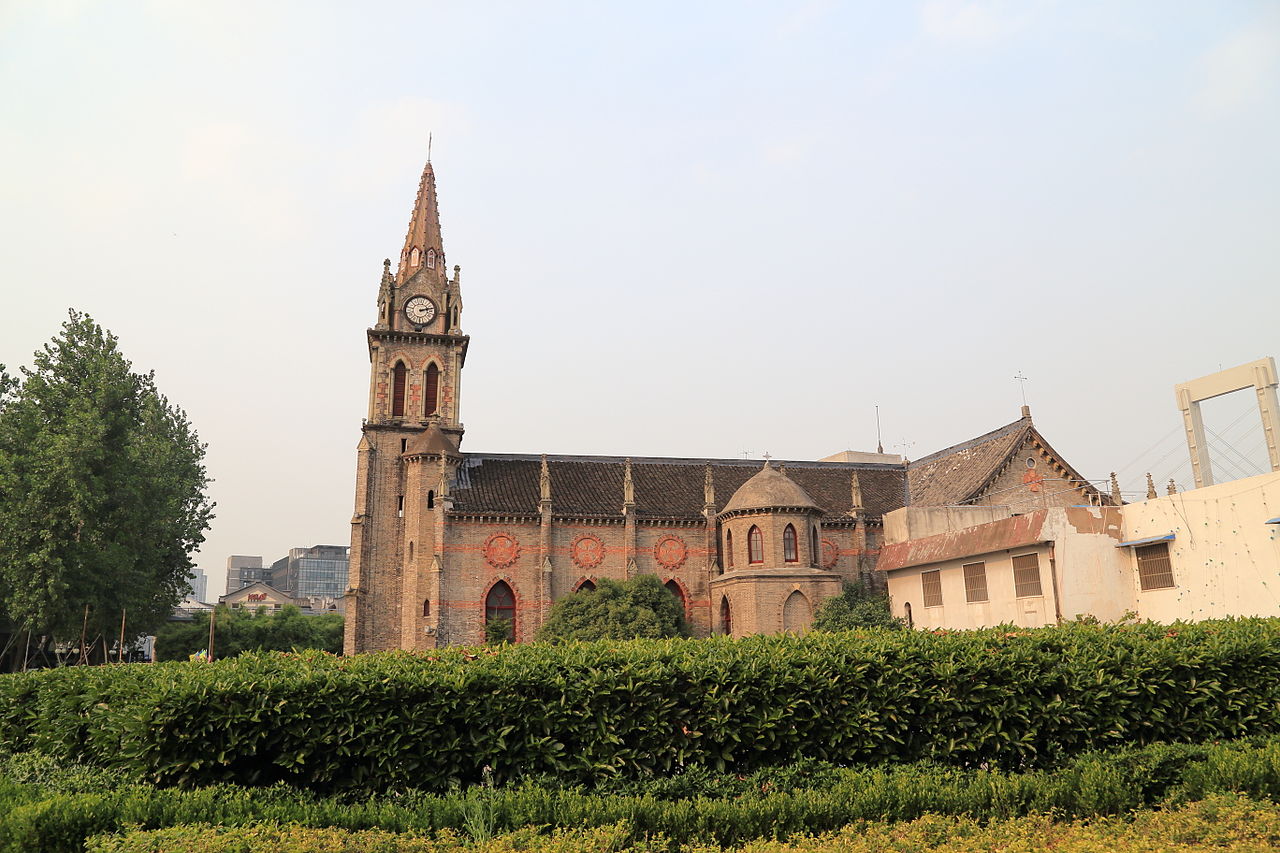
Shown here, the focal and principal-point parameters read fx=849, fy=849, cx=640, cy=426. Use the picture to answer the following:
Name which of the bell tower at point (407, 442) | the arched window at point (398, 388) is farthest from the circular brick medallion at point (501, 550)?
the arched window at point (398, 388)

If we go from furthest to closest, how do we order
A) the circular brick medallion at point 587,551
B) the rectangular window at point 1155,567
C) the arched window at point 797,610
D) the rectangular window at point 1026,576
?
1. the circular brick medallion at point 587,551
2. the arched window at point 797,610
3. the rectangular window at point 1026,576
4. the rectangular window at point 1155,567

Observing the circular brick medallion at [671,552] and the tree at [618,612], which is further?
the circular brick medallion at [671,552]

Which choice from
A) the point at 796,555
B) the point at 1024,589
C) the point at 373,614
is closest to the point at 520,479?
the point at 373,614

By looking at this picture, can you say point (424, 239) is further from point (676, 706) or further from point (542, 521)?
point (676, 706)

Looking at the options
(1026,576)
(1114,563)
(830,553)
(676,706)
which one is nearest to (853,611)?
(830,553)

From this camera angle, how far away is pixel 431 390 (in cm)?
5072

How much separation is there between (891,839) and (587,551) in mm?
38297

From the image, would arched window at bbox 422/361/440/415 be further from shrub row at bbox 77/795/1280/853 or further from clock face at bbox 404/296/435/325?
shrub row at bbox 77/795/1280/853

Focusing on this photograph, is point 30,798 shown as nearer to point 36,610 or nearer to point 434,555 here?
point 36,610

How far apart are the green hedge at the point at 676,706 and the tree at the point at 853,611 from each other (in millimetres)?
24595

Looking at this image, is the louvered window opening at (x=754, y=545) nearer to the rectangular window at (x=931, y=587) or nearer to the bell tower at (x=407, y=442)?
the rectangular window at (x=931, y=587)

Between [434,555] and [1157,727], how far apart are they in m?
36.8

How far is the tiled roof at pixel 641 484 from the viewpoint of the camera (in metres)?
46.8

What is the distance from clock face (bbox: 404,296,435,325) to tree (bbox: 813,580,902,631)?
94.7 ft
